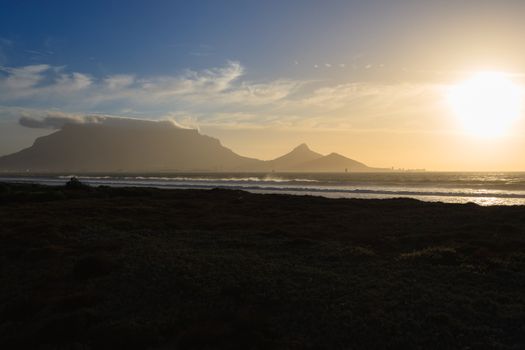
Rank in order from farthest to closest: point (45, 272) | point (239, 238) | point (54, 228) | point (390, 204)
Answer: point (390, 204) < point (54, 228) < point (239, 238) < point (45, 272)

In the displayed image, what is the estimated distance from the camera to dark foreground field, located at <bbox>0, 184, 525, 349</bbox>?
10641 millimetres

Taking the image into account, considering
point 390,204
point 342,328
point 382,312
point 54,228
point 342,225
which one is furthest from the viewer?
point 390,204

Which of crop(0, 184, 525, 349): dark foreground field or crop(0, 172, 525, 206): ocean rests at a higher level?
crop(0, 172, 525, 206): ocean

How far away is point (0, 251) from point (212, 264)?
38.5 feet

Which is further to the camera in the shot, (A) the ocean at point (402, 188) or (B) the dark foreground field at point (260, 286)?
(A) the ocean at point (402, 188)

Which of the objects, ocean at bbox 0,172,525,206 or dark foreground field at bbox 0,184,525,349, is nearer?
dark foreground field at bbox 0,184,525,349

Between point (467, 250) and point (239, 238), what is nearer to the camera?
point (467, 250)

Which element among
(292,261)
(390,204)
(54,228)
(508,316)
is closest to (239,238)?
(292,261)

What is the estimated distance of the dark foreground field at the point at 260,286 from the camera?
34.9ft

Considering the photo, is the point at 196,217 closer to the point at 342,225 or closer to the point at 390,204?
the point at 342,225

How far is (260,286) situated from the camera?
14.2 meters

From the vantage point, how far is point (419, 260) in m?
18.4

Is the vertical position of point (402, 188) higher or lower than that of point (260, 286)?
higher

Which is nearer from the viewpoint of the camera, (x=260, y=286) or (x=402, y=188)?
(x=260, y=286)
